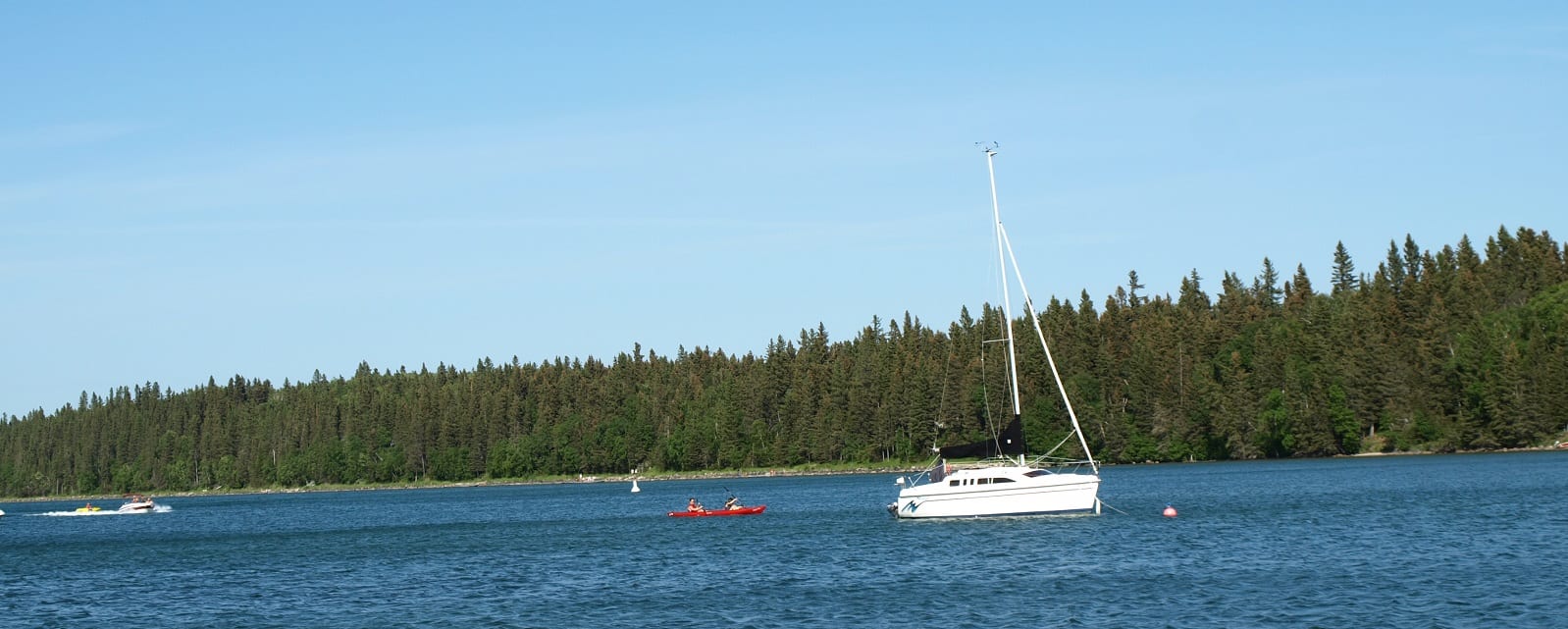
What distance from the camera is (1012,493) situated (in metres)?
76.9

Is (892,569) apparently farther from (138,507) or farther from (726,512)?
(138,507)

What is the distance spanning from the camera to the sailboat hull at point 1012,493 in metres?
76.6

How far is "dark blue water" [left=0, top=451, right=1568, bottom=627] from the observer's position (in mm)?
45531

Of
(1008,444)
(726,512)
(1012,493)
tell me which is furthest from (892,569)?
(726,512)

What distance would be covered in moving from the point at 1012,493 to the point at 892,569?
19.3 metres

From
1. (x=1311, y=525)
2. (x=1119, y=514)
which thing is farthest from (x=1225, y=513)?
(x=1311, y=525)

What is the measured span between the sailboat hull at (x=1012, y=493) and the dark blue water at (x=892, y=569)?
972 mm

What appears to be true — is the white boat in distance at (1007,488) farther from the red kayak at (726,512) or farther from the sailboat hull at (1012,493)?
the red kayak at (726,512)

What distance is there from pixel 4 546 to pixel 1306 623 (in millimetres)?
101124

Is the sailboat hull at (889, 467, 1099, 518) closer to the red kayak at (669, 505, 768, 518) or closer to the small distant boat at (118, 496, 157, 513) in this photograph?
the red kayak at (669, 505, 768, 518)

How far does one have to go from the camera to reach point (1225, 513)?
3265 inches

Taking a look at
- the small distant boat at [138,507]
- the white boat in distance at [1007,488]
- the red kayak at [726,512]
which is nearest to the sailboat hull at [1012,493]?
the white boat in distance at [1007,488]

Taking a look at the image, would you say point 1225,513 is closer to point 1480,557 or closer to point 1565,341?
point 1480,557

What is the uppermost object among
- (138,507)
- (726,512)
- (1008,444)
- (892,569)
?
(138,507)
